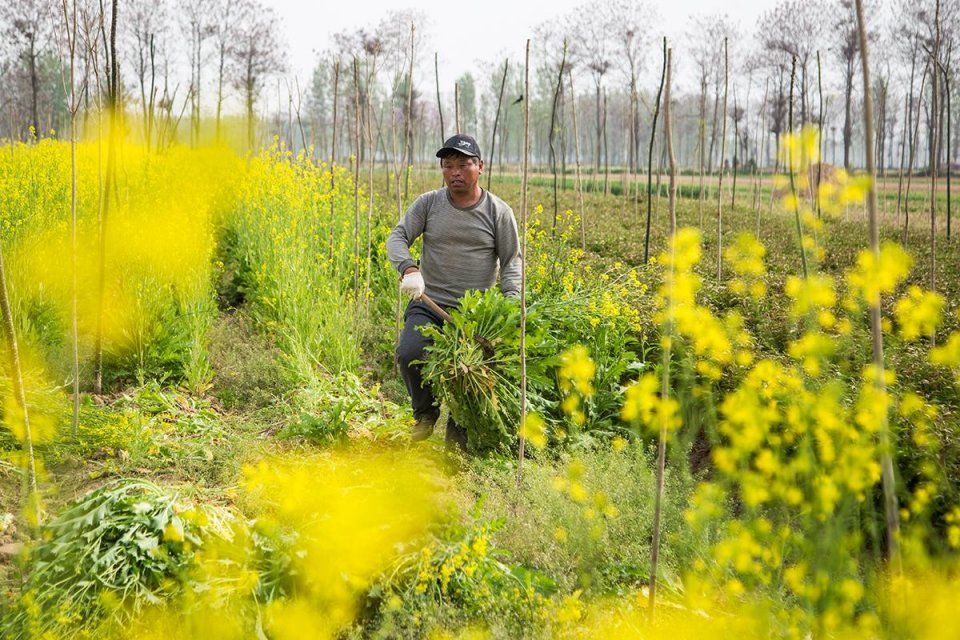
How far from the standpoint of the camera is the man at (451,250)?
133 inches

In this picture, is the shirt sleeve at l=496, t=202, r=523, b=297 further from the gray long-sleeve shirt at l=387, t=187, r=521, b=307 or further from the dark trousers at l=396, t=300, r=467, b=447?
the dark trousers at l=396, t=300, r=467, b=447

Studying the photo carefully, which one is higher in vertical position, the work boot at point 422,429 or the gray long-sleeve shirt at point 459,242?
the gray long-sleeve shirt at point 459,242

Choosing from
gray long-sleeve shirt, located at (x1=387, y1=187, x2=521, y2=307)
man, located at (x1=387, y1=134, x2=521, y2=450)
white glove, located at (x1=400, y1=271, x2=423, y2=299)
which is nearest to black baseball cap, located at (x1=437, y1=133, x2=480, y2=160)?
man, located at (x1=387, y1=134, x2=521, y2=450)

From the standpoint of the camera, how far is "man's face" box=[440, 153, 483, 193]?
3363 millimetres

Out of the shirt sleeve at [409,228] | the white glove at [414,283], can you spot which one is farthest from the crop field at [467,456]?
the shirt sleeve at [409,228]

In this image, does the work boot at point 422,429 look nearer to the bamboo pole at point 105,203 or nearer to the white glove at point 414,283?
the white glove at point 414,283

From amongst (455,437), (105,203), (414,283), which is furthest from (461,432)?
(105,203)

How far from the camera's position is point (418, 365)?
3400 mm

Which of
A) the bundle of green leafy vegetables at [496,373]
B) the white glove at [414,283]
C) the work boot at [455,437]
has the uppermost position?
the white glove at [414,283]

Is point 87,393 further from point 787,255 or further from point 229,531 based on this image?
point 787,255

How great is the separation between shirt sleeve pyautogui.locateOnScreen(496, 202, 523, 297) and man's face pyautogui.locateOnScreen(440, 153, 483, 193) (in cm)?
25

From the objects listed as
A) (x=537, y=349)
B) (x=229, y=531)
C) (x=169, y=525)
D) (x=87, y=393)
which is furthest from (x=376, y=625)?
(x=87, y=393)

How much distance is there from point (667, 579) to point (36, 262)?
4.32m

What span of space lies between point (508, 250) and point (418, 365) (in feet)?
2.68
